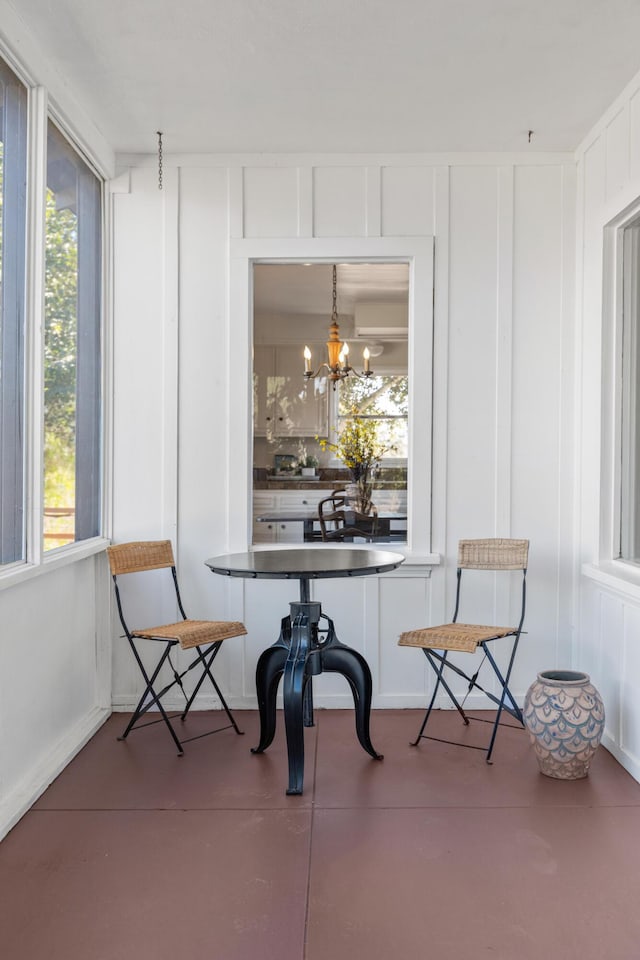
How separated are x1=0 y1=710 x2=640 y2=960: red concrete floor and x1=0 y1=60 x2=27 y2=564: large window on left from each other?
1154 millimetres

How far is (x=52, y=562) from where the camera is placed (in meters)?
3.43

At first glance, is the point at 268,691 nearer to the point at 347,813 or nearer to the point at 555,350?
the point at 347,813

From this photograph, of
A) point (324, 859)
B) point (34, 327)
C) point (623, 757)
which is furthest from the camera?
point (623, 757)

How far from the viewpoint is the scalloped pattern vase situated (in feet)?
11.0

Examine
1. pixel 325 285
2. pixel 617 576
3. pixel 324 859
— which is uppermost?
pixel 325 285

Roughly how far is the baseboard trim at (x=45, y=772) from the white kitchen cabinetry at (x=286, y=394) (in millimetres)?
1796

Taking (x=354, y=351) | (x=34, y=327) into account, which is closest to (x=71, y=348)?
(x=34, y=327)

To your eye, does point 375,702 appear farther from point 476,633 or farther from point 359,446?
point 359,446

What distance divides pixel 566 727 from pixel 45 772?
89.1 inches

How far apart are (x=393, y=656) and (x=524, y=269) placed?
2.30 meters

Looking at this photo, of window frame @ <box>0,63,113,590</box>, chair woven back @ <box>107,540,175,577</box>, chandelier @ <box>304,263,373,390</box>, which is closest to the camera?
window frame @ <box>0,63,113,590</box>

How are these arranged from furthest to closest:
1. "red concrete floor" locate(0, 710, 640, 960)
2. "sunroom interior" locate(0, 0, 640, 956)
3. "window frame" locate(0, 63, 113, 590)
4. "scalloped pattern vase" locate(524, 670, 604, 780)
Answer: "sunroom interior" locate(0, 0, 640, 956), "scalloped pattern vase" locate(524, 670, 604, 780), "window frame" locate(0, 63, 113, 590), "red concrete floor" locate(0, 710, 640, 960)

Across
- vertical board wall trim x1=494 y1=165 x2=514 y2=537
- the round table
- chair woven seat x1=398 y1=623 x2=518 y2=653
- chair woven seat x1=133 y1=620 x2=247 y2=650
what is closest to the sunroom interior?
vertical board wall trim x1=494 y1=165 x2=514 y2=537

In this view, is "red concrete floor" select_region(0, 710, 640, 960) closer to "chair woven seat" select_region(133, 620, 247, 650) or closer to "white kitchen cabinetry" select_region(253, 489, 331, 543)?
"chair woven seat" select_region(133, 620, 247, 650)
